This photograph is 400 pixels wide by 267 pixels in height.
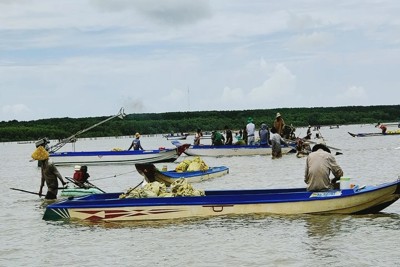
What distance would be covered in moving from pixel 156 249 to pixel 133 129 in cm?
13779

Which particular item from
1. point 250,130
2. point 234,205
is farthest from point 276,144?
point 234,205

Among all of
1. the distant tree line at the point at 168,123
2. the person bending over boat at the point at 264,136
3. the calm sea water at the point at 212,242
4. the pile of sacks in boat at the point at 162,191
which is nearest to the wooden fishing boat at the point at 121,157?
the person bending over boat at the point at 264,136

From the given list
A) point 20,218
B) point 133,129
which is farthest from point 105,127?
point 20,218

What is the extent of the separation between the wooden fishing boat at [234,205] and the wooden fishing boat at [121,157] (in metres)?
22.5

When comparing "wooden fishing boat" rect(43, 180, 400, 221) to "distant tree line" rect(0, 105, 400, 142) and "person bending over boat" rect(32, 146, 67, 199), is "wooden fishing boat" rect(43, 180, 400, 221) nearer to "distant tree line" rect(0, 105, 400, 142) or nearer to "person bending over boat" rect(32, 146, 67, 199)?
"person bending over boat" rect(32, 146, 67, 199)

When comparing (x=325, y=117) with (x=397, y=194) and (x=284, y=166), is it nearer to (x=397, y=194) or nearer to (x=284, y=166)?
(x=284, y=166)

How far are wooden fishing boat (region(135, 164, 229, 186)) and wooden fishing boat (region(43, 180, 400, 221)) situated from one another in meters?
5.37

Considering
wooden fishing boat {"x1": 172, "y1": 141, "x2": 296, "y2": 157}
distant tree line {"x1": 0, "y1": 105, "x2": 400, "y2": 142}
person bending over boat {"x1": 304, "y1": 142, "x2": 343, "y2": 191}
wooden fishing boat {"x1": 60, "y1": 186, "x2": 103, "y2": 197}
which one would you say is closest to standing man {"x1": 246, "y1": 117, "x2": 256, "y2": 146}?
wooden fishing boat {"x1": 172, "y1": 141, "x2": 296, "y2": 157}

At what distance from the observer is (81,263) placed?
1341 cm

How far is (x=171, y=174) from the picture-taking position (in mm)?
26219

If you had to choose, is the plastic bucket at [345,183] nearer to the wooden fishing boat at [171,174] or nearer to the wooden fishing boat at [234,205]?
the wooden fishing boat at [234,205]

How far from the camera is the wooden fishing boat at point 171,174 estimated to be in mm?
22594

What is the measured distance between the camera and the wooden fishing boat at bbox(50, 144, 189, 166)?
131ft

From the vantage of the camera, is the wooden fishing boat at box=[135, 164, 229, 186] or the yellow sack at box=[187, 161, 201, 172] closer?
the wooden fishing boat at box=[135, 164, 229, 186]
